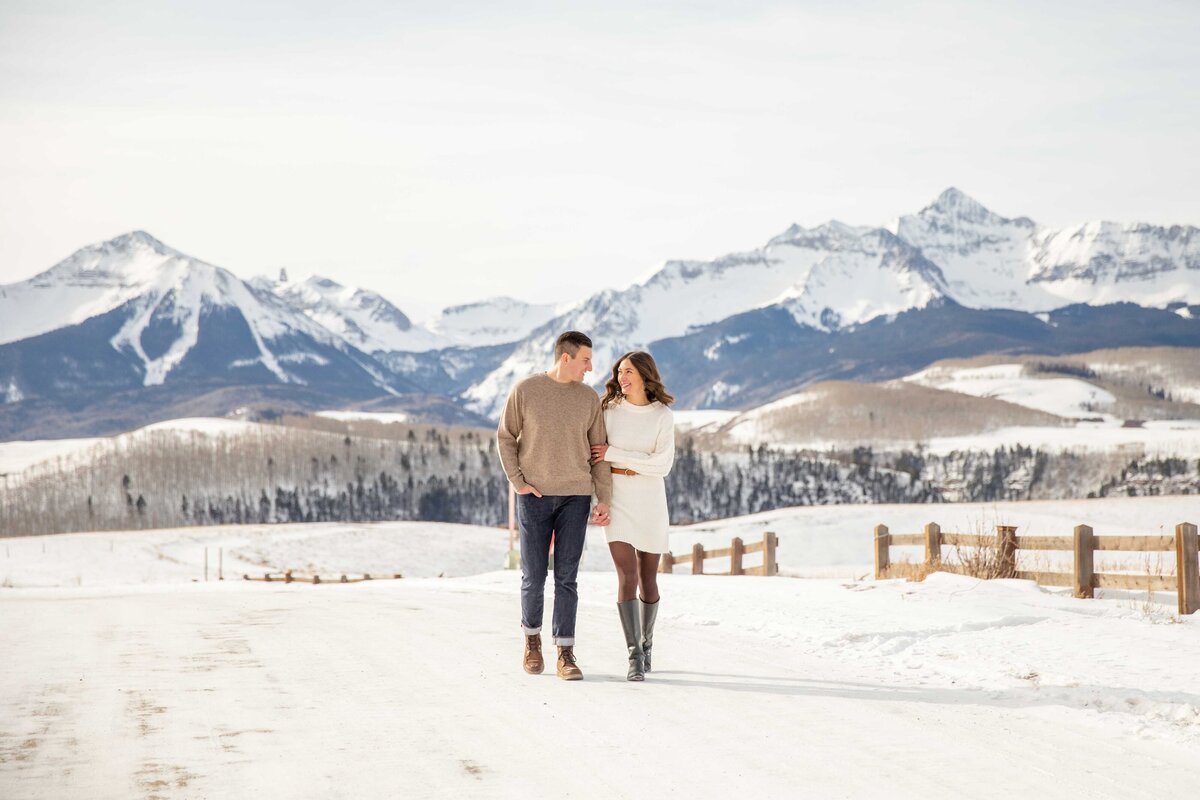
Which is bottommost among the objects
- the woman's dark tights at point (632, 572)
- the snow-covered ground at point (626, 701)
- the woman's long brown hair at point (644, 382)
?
the snow-covered ground at point (626, 701)

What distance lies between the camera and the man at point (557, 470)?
32.9 feet

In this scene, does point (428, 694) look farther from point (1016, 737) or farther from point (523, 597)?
point (1016, 737)

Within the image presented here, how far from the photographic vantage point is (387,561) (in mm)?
93688

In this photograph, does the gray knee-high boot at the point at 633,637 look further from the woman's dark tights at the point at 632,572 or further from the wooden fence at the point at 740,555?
the wooden fence at the point at 740,555

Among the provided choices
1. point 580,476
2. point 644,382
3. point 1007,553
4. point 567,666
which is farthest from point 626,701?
point 1007,553

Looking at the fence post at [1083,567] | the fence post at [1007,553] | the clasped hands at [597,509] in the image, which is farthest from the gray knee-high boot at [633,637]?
the fence post at [1007,553]

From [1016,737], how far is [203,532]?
9819cm

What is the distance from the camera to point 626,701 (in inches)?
353

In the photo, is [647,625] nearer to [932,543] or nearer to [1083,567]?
[1083,567]

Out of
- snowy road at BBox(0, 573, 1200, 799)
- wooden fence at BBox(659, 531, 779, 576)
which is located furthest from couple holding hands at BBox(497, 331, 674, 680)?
wooden fence at BBox(659, 531, 779, 576)

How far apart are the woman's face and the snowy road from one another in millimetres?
2226

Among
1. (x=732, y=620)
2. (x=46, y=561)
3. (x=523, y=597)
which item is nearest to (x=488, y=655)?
(x=523, y=597)

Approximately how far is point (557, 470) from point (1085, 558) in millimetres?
8963

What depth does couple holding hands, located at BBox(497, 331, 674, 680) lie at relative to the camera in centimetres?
1005
